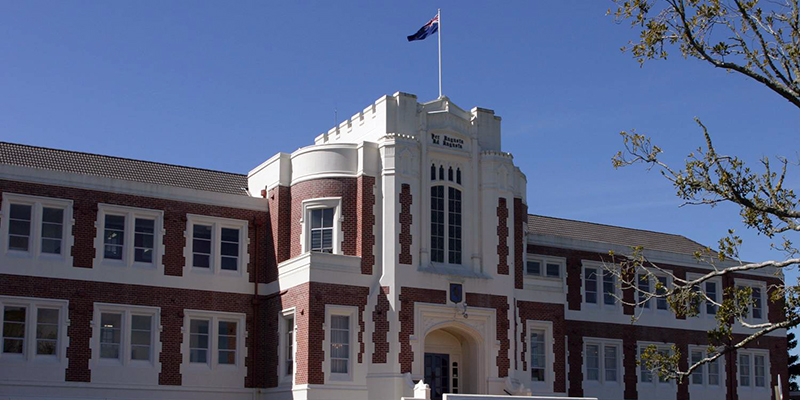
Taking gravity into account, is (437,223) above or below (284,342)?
above

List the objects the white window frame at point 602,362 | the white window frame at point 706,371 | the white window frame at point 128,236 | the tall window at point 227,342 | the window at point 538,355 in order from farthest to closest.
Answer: the white window frame at point 706,371
the white window frame at point 602,362
the window at point 538,355
the tall window at point 227,342
the white window frame at point 128,236

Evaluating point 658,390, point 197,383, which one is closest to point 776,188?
point 197,383

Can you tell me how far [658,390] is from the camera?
134 ft

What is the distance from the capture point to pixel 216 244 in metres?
32.7

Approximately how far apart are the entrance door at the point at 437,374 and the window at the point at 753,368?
17639 millimetres

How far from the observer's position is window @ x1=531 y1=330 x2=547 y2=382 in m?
35.5

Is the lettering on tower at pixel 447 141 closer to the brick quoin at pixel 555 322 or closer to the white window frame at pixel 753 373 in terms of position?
the brick quoin at pixel 555 322

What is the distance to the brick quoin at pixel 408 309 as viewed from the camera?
3022cm

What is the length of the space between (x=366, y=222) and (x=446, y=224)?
2.82 metres

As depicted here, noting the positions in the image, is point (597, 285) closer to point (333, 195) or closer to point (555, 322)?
point (555, 322)

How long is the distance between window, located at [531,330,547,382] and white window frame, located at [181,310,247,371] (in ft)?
34.2

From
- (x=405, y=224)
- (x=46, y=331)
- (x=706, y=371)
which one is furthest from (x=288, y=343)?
(x=706, y=371)

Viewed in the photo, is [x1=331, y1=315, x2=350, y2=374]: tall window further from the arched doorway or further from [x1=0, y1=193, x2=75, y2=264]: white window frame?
[x1=0, y1=193, x2=75, y2=264]: white window frame

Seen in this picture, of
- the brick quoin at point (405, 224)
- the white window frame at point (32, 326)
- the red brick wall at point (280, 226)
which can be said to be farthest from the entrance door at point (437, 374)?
the white window frame at point (32, 326)
